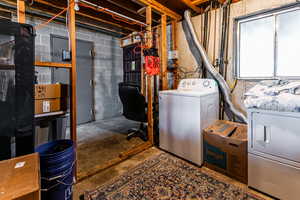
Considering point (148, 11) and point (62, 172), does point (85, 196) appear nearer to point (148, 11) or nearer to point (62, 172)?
point (62, 172)

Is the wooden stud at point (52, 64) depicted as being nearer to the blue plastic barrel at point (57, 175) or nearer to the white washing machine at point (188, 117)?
the blue plastic barrel at point (57, 175)

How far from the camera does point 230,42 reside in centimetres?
237

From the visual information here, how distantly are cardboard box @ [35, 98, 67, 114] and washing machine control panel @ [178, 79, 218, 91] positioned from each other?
1.81 meters

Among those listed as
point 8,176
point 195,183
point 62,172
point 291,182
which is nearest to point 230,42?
point 291,182


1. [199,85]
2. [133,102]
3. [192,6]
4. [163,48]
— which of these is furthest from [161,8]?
[133,102]

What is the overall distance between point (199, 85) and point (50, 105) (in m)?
2.07

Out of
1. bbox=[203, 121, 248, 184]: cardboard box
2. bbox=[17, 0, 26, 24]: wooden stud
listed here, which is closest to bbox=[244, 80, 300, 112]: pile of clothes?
bbox=[203, 121, 248, 184]: cardboard box

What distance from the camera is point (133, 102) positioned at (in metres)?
2.66

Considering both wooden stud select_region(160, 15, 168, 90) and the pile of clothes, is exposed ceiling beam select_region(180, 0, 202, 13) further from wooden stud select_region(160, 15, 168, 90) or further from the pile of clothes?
the pile of clothes

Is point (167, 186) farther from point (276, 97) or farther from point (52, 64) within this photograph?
point (52, 64)

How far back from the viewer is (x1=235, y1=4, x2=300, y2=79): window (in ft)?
6.15

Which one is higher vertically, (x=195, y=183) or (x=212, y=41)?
(x=212, y=41)

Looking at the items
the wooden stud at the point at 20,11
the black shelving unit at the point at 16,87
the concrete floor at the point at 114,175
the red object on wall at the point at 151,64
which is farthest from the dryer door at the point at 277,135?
the wooden stud at the point at 20,11

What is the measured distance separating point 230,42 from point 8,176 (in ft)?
9.42
